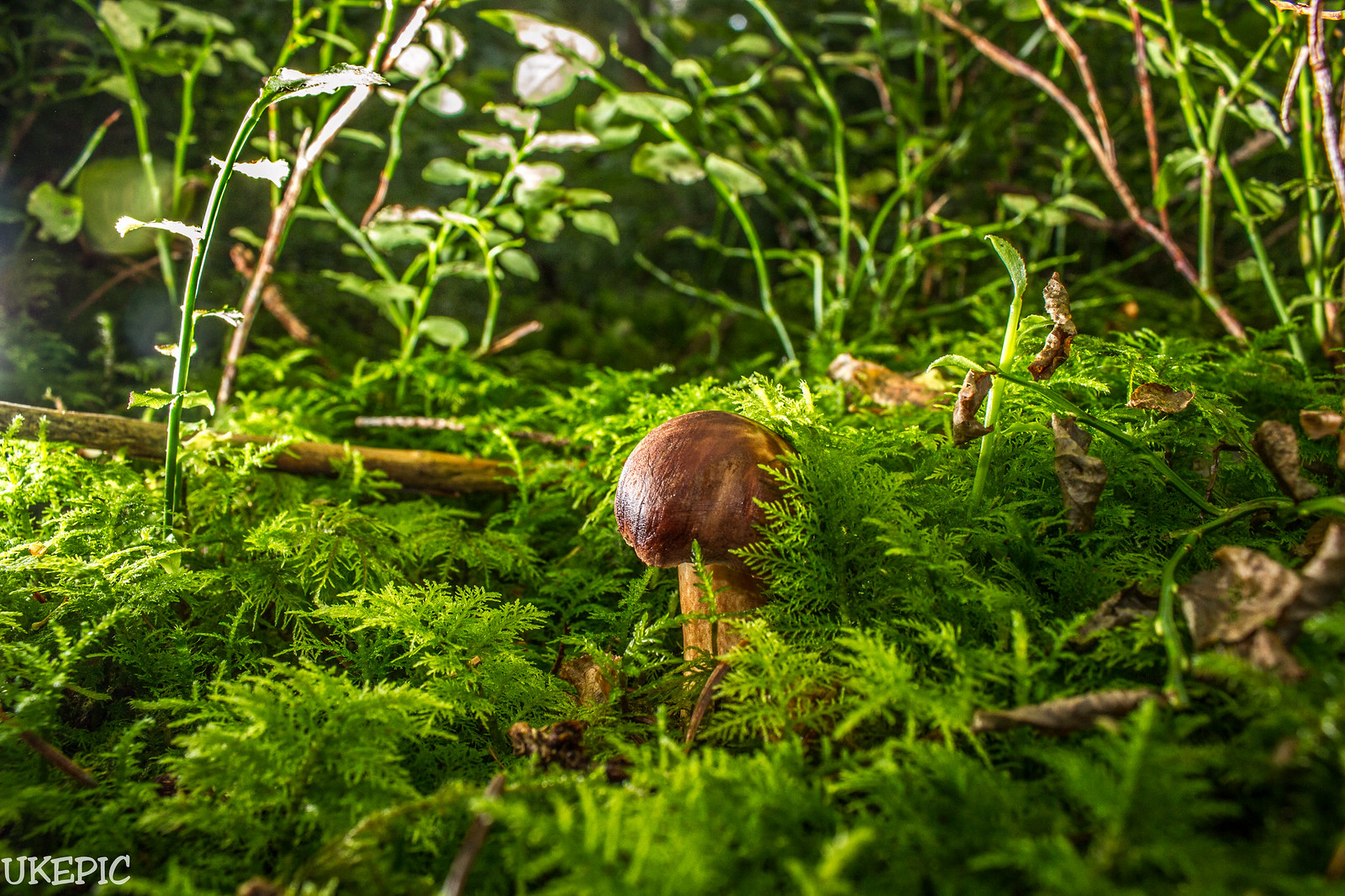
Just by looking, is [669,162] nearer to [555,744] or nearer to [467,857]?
[555,744]

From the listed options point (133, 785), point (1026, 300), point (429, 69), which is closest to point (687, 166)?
point (429, 69)

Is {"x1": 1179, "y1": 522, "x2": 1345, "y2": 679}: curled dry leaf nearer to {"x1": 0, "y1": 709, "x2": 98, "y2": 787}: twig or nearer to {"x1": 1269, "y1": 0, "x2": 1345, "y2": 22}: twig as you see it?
{"x1": 1269, "y1": 0, "x2": 1345, "y2": 22}: twig

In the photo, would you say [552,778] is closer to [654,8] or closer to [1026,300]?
[1026,300]

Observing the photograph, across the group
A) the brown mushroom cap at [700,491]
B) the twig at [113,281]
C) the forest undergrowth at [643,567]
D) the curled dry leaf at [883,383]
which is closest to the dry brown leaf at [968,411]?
the forest undergrowth at [643,567]

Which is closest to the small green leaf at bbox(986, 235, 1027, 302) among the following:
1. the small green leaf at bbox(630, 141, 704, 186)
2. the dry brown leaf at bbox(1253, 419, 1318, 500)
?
the dry brown leaf at bbox(1253, 419, 1318, 500)

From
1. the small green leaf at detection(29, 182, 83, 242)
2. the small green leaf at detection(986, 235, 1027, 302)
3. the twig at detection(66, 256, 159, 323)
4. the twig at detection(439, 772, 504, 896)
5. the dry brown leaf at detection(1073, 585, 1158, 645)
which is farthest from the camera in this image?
the twig at detection(66, 256, 159, 323)

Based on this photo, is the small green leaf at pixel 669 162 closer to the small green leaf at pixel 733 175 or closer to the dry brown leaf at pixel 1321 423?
the small green leaf at pixel 733 175
